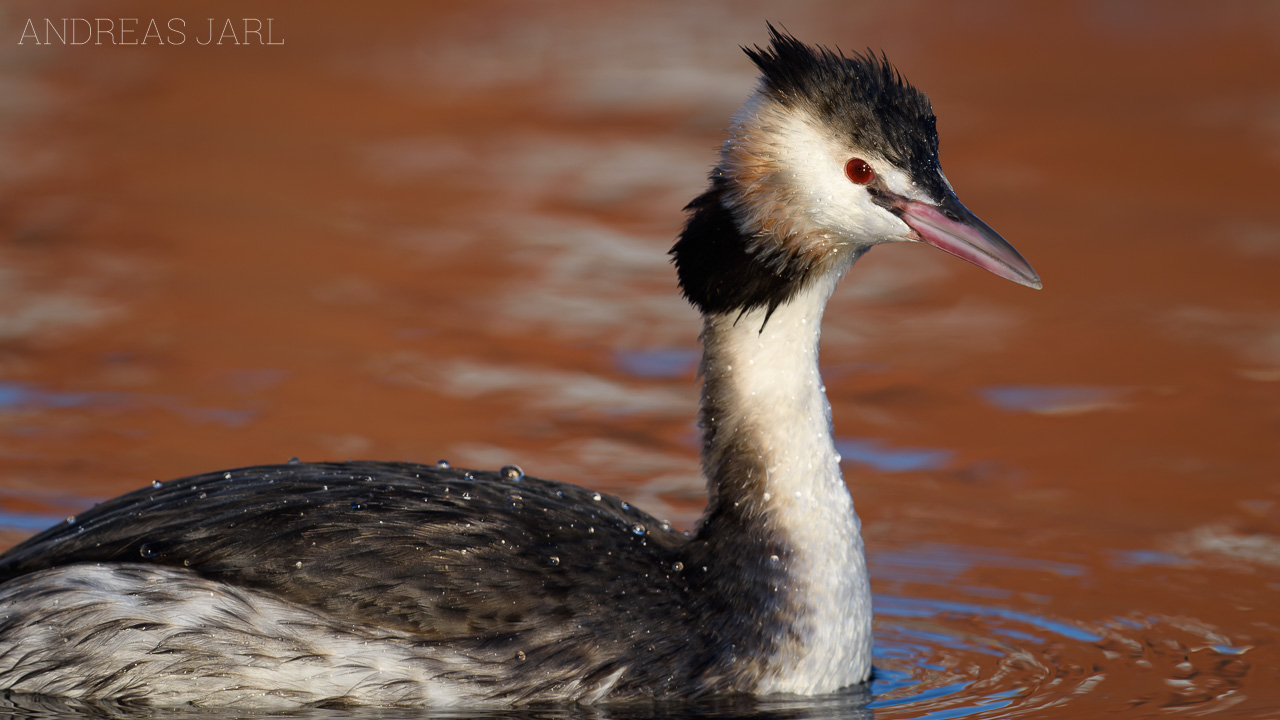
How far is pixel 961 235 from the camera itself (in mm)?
6781

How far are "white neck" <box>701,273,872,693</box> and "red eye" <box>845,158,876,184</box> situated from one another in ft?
1.26

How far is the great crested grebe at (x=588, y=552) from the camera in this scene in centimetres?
639

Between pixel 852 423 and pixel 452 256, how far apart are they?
13.5 feet

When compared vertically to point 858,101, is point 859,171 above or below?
below

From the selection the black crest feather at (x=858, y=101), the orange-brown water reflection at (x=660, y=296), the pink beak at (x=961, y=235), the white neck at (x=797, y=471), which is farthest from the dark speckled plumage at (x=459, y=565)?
the black crest feather at (x=858, y=101)

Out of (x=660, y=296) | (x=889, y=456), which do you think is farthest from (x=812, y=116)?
(x=660, y=296)

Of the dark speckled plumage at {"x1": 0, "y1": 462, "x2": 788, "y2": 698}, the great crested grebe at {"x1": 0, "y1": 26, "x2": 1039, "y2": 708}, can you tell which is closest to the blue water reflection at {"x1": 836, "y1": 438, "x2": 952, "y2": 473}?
the great crested grebe at {"x1": 0, "y1": 26, "x2": 1039, "y2": 708}

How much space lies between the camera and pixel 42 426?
1023cm

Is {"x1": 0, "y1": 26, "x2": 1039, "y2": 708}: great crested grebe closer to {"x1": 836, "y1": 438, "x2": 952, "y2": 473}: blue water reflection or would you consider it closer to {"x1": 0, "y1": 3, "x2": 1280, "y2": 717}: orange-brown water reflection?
{"x1": 0, "y1": 3, "x2": 1280, "y2": 717}: orange-brown water reflection

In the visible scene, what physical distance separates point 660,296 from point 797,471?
610 cm

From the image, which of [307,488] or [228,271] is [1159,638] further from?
[228,271]

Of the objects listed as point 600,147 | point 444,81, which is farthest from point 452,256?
point 444,81

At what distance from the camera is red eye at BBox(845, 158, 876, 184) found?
680cm

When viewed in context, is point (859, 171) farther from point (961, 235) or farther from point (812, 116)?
point (961, 235)
